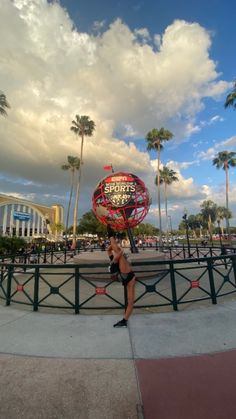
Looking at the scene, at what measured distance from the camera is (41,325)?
455 centimetres

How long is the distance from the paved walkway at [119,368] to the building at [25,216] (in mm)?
58746

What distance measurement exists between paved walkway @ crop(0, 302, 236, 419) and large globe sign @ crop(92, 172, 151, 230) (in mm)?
6839

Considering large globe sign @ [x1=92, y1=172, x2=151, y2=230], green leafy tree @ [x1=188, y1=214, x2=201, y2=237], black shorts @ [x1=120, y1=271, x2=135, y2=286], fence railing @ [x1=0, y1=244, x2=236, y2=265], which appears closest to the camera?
black shorts @ [x1=120, y1=271, x2=135, y2=286]

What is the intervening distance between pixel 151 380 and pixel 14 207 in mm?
82809

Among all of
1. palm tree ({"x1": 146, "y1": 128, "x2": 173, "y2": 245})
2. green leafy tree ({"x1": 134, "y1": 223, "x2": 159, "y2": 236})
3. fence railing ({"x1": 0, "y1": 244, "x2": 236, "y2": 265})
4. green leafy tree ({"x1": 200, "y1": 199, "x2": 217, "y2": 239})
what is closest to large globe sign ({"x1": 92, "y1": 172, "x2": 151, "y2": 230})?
fence railing ({"x1": 0, "y1": 244, "x2": 236, "y2": 265})

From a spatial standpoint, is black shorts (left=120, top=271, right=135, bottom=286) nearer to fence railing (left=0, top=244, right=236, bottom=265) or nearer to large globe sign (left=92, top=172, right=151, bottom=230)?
large globe sign (left=92, top=172, right=151, bottom=230)

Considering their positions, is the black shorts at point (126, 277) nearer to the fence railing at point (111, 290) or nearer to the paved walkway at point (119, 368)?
the fence railing at point (111, 290)

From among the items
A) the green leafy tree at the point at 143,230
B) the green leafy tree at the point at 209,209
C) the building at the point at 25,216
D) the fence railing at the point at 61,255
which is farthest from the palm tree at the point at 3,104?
the green leafy tree at the point at 209,209

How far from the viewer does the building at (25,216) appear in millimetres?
72125

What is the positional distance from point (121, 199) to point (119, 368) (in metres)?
8.43

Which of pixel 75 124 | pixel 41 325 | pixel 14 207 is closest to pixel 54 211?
pixel 14 207

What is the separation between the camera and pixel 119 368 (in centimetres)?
299

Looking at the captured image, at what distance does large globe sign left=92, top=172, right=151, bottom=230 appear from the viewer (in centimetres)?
1105

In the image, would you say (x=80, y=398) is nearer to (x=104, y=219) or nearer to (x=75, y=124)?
(x=104, y=219)
